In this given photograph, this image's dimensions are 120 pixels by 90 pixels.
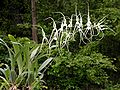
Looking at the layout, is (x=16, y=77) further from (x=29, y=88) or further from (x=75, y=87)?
(x=75, y=87)

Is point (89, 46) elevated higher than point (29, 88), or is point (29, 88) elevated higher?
point (29, 88)

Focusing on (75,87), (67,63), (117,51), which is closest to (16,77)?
(67,63)

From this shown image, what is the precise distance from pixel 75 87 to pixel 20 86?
12.1ft

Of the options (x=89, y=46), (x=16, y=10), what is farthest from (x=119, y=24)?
(x=16, y=10)

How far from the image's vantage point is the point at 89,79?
18.8ft

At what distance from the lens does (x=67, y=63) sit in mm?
5430

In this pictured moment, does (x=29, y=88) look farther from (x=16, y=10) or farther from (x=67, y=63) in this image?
(x=16, y=10)

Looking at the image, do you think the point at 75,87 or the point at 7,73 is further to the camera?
the point at 75,87

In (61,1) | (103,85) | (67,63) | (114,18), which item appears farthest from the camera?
(61,1)

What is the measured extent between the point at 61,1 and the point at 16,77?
487cm

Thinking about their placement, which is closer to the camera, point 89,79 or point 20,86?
point 20,86

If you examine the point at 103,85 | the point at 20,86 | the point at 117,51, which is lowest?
the point at 103,85

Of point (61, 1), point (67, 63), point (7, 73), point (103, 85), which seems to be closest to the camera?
point (7, 73)

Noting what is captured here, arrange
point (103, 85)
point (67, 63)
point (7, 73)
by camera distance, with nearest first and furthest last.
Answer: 1. point (7, 73)
2. point (67, 63)
3. point (103, 85)
